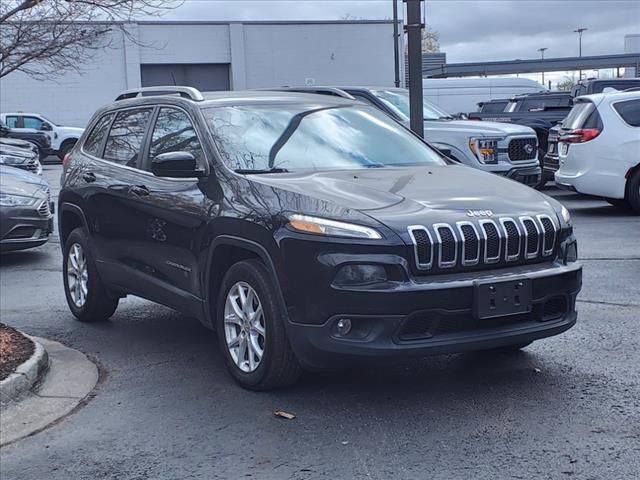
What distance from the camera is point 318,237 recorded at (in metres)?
4.70

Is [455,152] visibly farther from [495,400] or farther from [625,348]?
[495,400]

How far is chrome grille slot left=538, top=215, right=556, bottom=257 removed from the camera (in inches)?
198

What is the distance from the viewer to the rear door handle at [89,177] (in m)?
7.06

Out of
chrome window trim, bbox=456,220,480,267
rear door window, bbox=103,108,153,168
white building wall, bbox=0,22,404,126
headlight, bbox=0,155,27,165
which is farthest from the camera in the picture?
white building wall, bbox=0,22,404,126

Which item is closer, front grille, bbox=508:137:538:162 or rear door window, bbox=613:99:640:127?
front grille, bbox=508:137:538:162

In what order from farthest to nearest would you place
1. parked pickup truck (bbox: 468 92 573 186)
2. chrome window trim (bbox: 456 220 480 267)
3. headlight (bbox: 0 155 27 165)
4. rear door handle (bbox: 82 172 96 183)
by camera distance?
parked pickup truck (bbox: 468 92 573 186), headlight (bbox: 0 155 27 165), rear door handle (bbox: 82 172 96 183), chrome window trim (bbox: 456 220 480 267)

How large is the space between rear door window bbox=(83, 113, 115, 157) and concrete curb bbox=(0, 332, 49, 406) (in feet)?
6.54

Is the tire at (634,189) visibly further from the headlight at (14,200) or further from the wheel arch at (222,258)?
the wheel arch at (222,258)

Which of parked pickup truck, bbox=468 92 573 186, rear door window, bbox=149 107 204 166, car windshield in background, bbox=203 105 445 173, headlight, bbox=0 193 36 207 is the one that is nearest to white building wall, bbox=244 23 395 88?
parked pickup truck, bbox=468 92 573 186

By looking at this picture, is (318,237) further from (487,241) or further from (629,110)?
(629,110)

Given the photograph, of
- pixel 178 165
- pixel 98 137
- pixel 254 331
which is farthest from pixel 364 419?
pixel 98 137

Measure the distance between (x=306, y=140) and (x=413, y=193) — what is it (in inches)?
44.9

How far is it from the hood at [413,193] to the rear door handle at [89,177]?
85.3 inches

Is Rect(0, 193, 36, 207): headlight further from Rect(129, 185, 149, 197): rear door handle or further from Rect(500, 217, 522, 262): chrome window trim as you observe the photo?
Rect(500, 217, 522, 262): chrome window trim
